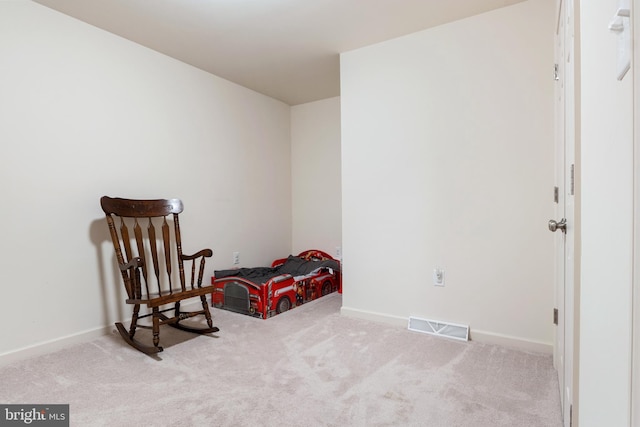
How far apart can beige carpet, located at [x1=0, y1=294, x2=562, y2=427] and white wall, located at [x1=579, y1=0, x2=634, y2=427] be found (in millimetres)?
802

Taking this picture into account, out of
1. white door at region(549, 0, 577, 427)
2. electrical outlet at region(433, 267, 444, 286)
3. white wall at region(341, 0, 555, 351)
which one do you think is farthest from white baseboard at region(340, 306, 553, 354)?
electrical outlet at region(433, 267, 444, 286)

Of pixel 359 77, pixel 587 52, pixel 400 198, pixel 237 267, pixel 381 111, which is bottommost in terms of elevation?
pixel 237 267

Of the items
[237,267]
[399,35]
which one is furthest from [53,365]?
[399,35]

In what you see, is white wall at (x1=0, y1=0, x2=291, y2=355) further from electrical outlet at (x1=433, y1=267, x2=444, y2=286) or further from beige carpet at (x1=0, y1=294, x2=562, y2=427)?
electrical outlet at (x1=433, y1=267, x2=444, y2=286)

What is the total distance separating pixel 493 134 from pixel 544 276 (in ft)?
3.32

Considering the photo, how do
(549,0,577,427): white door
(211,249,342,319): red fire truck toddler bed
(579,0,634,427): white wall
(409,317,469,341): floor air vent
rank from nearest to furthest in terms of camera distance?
(579,0,634,427): white wall, (549,0,577,427): white door, (409,317,469,341): floor air vent, (211,249,342,319): red fire truck toddler bed

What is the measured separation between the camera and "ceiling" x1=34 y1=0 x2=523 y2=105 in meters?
2.33

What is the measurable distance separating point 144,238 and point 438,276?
244cm

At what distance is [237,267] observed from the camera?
3855 millimetres

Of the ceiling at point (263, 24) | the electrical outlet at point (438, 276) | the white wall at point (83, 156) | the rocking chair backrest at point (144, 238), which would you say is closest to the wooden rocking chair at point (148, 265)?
the rocking chair backrest at point (144, 238)

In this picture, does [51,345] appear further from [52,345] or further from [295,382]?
[295,382]

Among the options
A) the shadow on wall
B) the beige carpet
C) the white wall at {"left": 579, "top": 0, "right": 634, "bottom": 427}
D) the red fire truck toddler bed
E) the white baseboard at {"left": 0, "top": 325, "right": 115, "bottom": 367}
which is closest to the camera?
the white wall at {"left": 579, "top": 0, "right": 634, "bottom": 427}

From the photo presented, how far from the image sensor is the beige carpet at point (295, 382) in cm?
160

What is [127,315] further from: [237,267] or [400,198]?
[400,198]
